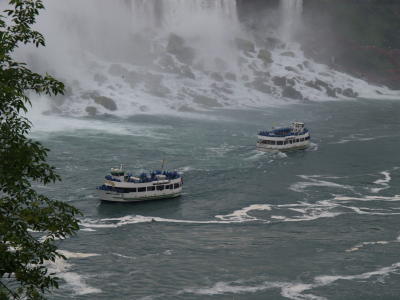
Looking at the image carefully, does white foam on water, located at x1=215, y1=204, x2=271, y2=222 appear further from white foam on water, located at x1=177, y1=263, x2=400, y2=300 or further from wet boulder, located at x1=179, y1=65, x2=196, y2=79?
wet boulder, located at x1=179, y1=65, x2=196, y2=79

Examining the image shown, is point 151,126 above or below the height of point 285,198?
above

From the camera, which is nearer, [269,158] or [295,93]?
[269,158]

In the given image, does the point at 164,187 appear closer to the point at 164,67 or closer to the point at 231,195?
the point at 231,195

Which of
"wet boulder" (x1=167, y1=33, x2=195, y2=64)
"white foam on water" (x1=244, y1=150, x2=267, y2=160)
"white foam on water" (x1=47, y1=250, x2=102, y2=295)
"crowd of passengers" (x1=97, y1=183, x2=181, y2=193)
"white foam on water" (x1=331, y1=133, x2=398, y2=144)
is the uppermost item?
"wet boulder" (x1=167, y1=33, x2=195, y2=64)

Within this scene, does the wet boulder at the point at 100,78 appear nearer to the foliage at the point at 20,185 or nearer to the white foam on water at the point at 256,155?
the white foam on water at the point at 256,155

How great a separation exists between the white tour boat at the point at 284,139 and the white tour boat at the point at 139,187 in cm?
3100

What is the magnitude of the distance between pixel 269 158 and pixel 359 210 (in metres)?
31.3

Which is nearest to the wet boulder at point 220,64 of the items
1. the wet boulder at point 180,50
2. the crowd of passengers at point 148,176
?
the wet boulder at point 180,50

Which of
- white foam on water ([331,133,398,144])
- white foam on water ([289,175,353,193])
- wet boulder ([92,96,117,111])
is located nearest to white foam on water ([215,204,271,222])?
white foam on water ([289,175,353,193])

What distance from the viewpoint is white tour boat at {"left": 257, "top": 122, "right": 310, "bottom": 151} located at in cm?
11191

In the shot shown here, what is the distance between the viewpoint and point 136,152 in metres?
102

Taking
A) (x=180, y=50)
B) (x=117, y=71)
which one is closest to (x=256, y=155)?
(x=117, y=71)

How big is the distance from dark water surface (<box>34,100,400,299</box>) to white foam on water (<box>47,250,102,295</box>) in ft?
0.50

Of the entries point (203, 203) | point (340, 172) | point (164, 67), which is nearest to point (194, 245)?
point (203, 203)
